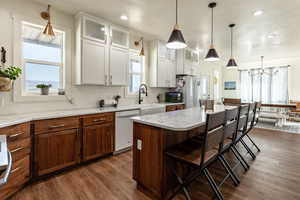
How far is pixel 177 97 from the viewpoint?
4.68m

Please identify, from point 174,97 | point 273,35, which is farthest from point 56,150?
point 273,35

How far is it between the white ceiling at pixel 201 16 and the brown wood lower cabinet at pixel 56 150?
2.20m

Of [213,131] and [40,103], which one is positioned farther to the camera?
[40,103]

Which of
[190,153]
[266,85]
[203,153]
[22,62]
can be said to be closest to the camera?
[203,153]

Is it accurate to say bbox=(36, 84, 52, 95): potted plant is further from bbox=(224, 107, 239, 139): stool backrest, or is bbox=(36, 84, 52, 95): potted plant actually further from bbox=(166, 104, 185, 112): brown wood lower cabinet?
bbox=(224, 107, 239, 139): stool backrest

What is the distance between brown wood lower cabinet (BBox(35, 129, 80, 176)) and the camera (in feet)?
7.08

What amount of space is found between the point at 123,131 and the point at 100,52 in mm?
1654

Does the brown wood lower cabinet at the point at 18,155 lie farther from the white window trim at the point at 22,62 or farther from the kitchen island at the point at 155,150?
the kitchen island at the point at 155,150

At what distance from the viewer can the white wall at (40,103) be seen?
2.30 meters

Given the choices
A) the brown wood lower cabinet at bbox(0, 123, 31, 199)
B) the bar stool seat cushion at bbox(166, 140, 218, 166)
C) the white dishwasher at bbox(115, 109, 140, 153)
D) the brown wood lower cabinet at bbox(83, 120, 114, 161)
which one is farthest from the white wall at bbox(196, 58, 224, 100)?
the brown wood lower cabinet at bbox(0, 123, 31, 199)

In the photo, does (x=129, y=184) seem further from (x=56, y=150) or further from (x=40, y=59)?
(x=40, y=59)

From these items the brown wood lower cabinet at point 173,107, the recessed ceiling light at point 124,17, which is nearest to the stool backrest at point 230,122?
the brown wood lower cabinet at point 173,107

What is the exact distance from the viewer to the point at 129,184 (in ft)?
7.02

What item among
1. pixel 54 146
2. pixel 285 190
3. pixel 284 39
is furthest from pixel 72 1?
pixel 284 39
